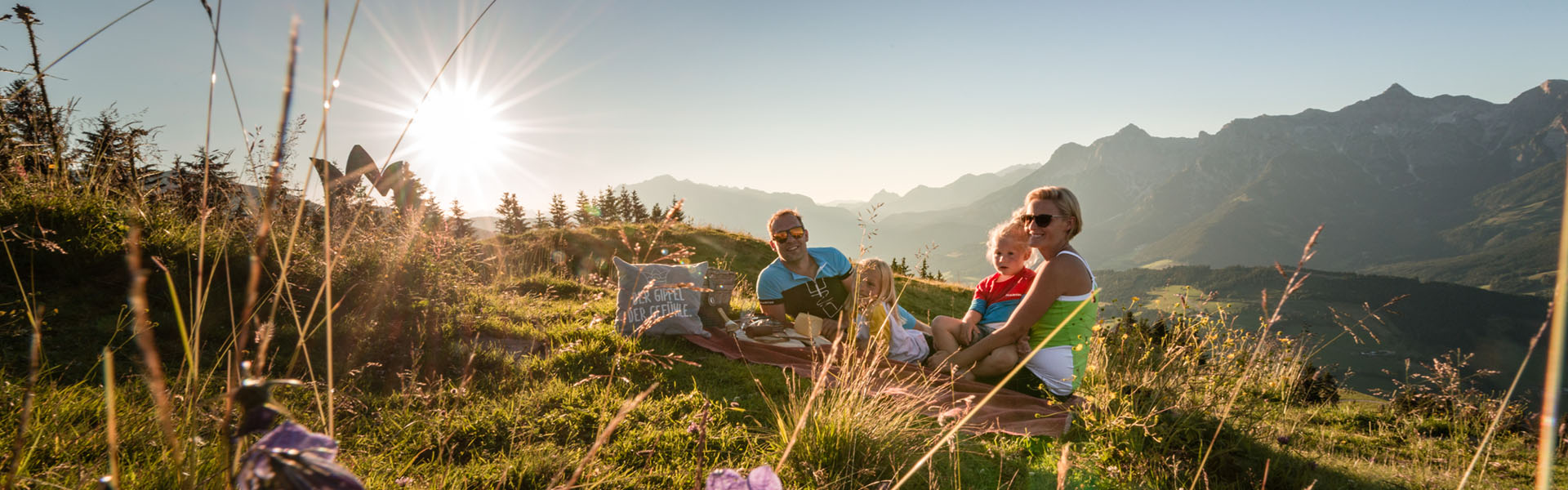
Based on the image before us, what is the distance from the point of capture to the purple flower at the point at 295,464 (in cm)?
39

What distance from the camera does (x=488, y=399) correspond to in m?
3.32

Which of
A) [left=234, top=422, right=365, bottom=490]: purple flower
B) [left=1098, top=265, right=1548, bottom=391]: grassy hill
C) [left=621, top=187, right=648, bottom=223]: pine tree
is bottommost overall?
[left=1098, top=265, right=1548, bottom=391]: grassy hill

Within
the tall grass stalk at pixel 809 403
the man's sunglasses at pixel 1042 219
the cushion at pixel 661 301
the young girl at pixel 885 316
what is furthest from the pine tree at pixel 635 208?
the tall grass stalk at pixel 809 403

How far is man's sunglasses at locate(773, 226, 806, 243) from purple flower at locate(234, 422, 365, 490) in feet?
16.3

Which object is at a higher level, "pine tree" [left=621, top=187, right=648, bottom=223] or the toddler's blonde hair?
"pine tree" [left=621, top=187, right=648, bottom=223]

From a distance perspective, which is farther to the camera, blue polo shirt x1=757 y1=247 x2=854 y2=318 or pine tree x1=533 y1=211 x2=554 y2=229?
pine tree x1=533 y1=211 x2=554 y2=229

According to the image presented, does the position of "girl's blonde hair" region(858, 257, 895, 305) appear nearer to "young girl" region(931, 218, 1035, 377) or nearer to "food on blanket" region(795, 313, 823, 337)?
"young girl" region(931, 218, 1035, 377)

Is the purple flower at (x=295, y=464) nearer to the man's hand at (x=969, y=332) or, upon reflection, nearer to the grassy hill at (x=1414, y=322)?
the man's hand at (x=969, y=332)

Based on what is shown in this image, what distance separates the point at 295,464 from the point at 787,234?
198 inches

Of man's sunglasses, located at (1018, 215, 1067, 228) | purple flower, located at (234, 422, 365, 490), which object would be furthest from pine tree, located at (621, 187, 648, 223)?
purple flower, located at (234, 422, 365, 490)

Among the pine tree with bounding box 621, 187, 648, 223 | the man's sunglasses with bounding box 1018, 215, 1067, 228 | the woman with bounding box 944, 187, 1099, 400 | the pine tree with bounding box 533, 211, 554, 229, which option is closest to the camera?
the woman with bounding box 944, 187, 1099, 400

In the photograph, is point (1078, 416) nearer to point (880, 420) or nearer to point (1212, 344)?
point (1212, 344)

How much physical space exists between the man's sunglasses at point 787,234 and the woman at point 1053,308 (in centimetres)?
180

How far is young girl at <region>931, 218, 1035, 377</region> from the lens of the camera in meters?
4.45
